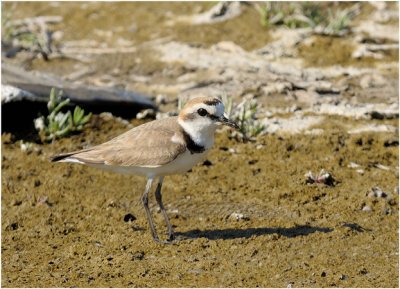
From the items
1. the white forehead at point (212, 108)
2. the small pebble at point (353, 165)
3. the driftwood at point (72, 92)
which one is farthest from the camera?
the driftwood at point (72, 92)

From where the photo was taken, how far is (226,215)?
952 centimetres

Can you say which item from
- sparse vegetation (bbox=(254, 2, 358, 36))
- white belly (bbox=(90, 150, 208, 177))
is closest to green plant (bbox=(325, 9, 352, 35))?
sparse vegetation (bbox=(254, 2, 358, 36))

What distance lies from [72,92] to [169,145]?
15.6 feet

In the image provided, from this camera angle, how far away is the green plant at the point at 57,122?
1184 centimetres

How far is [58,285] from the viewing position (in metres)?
7.61

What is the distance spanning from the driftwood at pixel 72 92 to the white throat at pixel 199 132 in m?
4.53

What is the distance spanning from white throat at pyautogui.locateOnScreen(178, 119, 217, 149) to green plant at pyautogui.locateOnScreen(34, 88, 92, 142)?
3.80m

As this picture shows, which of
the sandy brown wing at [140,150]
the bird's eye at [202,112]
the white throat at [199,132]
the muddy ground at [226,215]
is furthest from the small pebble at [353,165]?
the sandy brown wing at [140,150]

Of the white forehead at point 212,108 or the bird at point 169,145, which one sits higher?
the white forehead at point 212,108

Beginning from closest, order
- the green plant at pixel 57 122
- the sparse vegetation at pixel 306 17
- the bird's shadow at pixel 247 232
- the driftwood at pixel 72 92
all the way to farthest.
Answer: the bird's shadow at pixel 247 232, the green plant at pixel 57 122, the driftwood at pixel 72 92, the sparse vegetation at pixel 306 17

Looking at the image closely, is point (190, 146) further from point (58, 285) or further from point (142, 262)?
point (58, 285)

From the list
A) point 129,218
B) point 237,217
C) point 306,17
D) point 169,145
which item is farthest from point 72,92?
point 306,17

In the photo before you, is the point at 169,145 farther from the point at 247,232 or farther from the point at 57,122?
the point at 57,122

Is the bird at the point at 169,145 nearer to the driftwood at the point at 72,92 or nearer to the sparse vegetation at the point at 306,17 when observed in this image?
the driftwood at the point at 72,92
